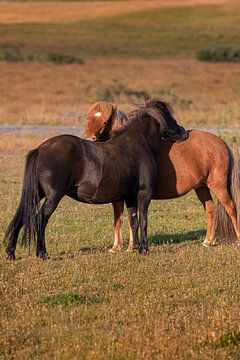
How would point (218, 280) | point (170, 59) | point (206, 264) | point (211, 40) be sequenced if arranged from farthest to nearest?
point (211, 40)
point (170, 59)
point (206, 264)
point (218, 280)

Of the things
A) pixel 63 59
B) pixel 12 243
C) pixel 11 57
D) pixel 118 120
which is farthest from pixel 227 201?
pixel 63 59

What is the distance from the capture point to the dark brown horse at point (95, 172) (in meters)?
10.2

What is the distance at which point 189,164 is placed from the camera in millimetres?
11289

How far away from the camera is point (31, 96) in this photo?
38094mm

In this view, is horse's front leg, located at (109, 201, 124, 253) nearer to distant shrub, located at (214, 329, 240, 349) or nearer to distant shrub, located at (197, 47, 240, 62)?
distant shrub, located at (214, 329, 240, 349)

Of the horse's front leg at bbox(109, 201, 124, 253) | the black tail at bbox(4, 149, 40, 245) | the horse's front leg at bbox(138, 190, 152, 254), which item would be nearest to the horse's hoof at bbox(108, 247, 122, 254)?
the horse's front leg at bbox(109, 201, 124, 253)

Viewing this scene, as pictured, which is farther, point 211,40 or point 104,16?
point 104,16

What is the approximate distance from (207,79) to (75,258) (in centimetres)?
3767

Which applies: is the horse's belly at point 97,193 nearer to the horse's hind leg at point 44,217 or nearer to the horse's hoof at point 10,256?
the horse's hind leg at point 44,217

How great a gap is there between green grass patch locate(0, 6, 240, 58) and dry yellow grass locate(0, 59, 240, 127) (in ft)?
32.0

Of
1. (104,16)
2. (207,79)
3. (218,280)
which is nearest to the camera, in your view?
(218,280)

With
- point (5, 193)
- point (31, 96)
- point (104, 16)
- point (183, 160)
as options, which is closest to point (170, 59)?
point (31, 96)

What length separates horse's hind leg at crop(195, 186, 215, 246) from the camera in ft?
38.1

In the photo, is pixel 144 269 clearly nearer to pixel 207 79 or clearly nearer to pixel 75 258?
pixel 75 258
